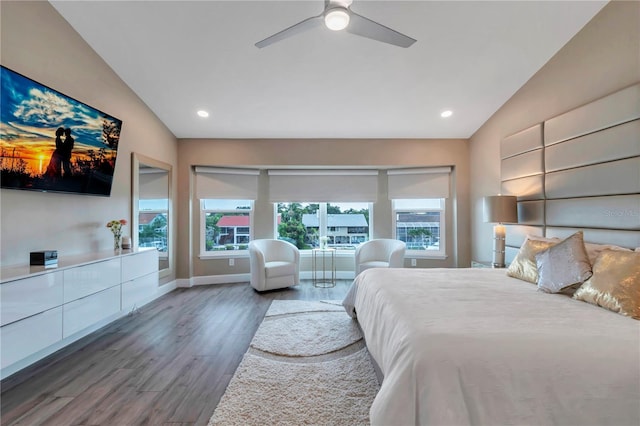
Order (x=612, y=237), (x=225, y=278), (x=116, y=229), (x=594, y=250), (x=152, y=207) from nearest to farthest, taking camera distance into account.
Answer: (x=594, y=250), (x=612, y=237), (x=116, y=229), (x=152, y=207), (x=225, y=278)

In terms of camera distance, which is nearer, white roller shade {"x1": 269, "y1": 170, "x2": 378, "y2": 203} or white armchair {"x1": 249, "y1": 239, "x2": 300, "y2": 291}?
white armchair {"x1": 249, "y1": 239, "x2": 300, "y2": 291}

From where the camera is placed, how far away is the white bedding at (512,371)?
1.10m

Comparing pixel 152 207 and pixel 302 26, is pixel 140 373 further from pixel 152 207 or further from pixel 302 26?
pixel 302 26

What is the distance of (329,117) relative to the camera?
A: 4098mm

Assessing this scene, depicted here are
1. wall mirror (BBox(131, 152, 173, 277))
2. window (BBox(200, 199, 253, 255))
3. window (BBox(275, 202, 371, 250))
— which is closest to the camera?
wall mirror (BBox(131, 152, 173, 277))

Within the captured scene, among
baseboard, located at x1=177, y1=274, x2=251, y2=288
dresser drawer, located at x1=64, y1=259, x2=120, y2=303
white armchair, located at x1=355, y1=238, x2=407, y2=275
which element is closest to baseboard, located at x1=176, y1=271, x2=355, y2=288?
baseboard, located at x1=177, y1=274, x2=251, y2=288

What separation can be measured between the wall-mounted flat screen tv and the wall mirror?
1.86 ft

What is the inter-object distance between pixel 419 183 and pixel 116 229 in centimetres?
469

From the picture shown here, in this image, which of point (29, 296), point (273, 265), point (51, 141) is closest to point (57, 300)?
point (29, 296)

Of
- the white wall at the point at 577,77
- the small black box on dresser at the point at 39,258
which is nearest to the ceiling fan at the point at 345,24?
the white wall at the point at 577,77

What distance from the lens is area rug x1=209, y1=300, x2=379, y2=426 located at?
1.67 metres

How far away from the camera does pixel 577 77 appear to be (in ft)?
8.69

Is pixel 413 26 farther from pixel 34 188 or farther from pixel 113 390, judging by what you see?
pixel 113 390

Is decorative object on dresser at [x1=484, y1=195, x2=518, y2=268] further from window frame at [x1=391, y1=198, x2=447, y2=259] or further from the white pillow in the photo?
window frame at [x1=391, y1=198, x2=447, y2=259]
